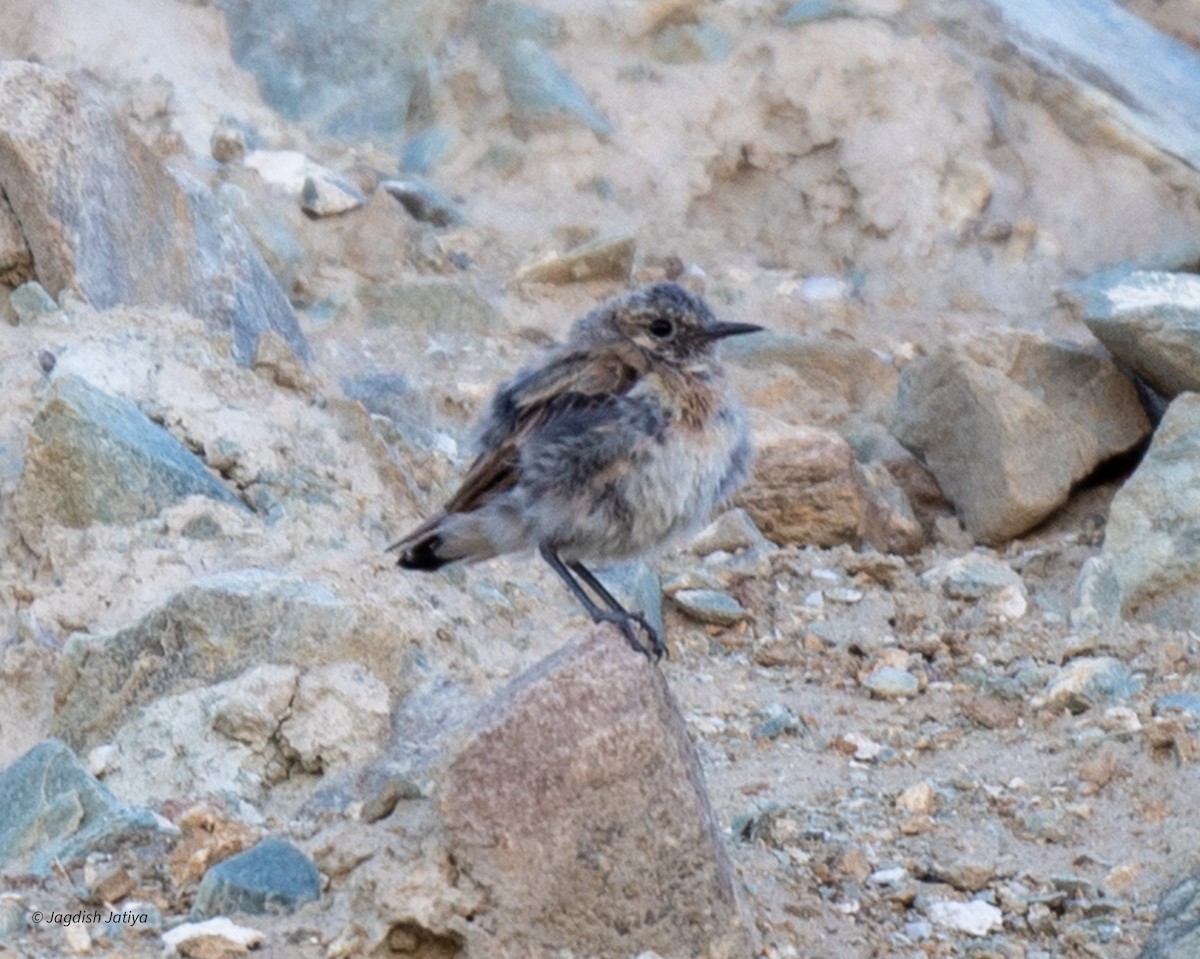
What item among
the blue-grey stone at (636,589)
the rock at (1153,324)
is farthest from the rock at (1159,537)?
the blue-grey stone at (636,589)

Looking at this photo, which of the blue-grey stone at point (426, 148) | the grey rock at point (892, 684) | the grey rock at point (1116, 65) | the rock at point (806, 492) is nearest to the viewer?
the grey rock at point (892, 684)

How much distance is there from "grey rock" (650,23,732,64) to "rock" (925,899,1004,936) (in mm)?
5836

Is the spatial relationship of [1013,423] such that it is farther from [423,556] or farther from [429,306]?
[423,556]

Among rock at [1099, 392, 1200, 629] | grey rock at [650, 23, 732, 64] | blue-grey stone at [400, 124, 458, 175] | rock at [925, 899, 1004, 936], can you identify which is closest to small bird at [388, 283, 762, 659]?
rock at [925, 899, 1004, 936]

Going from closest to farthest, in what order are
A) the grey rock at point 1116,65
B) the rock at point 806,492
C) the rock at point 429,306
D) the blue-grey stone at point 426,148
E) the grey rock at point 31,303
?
the grey rock at point 31,303, the rock at point 806,492, the rock at point 429,306, the blue-grey stone at point 426,148, the grey rock at point 1116,65

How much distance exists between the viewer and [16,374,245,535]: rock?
645 cm

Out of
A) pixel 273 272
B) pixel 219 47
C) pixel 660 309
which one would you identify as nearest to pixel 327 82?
pixel 219 47

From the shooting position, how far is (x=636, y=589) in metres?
7.17

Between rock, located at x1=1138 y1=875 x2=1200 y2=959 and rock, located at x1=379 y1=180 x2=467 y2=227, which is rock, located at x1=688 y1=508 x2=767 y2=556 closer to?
rock, located at x1=379 y1=180 x2=467 y2=227

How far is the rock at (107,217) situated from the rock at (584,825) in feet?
10.6

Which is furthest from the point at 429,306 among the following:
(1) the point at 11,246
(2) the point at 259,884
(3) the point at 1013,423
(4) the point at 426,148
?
Answer: (2) the point at 259,884

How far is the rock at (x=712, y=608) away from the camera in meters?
7.34

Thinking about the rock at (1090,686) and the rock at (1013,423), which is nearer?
the rock at (1090,686)

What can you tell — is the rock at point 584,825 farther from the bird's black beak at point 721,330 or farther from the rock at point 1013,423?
the rock at point 1013,423
